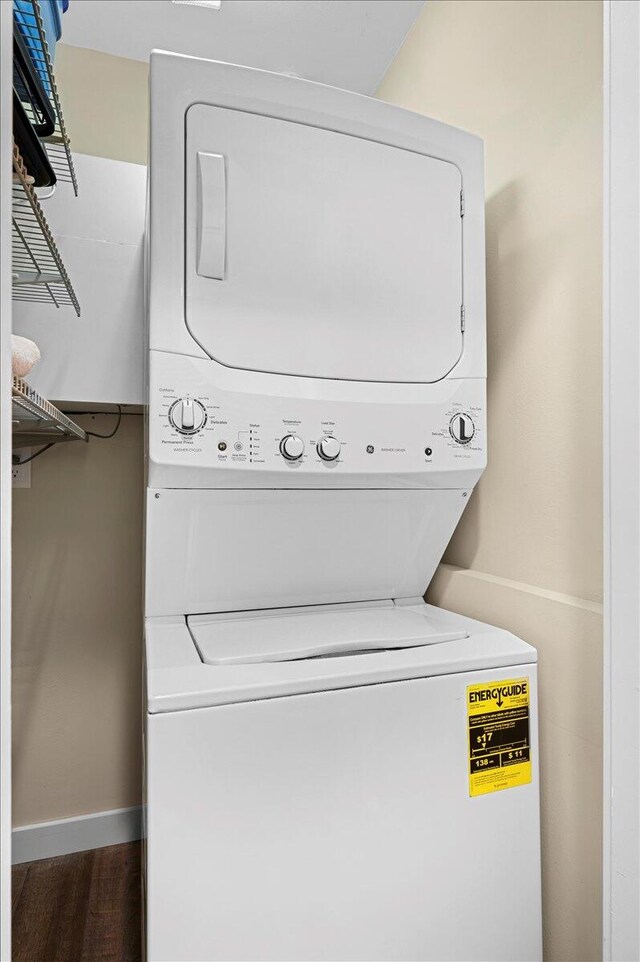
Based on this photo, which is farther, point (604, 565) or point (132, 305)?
point (132, 305)

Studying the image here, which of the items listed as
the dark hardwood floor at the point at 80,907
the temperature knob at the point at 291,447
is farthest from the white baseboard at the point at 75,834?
the temperature knob at the point at 291,447

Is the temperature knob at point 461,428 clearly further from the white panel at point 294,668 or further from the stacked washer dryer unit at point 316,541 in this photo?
A: the white panel at point 294,668

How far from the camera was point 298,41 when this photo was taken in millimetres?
1809

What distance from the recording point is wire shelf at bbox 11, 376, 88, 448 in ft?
2.90

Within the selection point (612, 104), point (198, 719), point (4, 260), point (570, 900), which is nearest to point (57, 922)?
point (198, 719)

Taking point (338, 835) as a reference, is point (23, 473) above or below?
above

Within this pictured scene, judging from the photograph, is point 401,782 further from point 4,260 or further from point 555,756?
point 4,260

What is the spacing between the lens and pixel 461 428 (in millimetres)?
1303

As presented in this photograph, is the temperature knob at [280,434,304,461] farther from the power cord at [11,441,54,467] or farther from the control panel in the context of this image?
the power cord at [11,441,54,467]

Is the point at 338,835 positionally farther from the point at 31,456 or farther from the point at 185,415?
the point at 31,456

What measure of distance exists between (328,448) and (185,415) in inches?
11.4

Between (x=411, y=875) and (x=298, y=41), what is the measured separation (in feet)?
7.22

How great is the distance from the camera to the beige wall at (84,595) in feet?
5.98

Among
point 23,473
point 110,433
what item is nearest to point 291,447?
point 110,433
